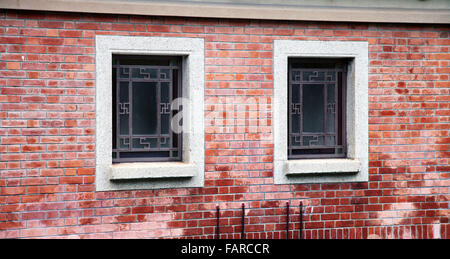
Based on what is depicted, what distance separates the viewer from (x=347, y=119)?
5.64 m

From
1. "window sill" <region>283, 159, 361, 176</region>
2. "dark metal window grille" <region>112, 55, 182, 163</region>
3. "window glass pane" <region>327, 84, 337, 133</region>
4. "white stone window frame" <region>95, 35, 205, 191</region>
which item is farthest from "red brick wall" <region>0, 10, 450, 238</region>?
"window glass pane" <region>327, 84, 337, 133</region>

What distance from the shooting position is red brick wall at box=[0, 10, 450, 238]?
478cm

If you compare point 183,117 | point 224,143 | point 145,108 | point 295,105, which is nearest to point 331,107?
point 295,105

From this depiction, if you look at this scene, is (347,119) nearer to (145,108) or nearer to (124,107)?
(145,108)

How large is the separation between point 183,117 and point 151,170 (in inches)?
27.6

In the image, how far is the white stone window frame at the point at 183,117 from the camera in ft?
16.2

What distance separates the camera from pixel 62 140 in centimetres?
487

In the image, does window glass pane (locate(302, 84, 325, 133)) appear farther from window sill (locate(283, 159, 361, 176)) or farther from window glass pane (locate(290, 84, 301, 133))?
window sill (locate(283, 159, 361, 176))

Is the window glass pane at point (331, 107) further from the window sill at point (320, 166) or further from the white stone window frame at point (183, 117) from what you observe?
the white stone window frame at point (183, 117)

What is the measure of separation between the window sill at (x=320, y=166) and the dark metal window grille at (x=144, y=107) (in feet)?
4.16

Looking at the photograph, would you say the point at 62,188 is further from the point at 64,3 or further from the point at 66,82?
the point at 64,3

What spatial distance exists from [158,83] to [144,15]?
736mm

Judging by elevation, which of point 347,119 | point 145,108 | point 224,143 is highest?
point 145,108
